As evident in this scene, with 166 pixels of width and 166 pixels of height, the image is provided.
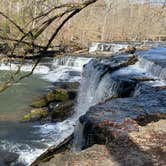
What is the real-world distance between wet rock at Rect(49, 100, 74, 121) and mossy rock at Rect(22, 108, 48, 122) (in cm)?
38

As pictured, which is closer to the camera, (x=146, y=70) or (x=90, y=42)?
(x=146, y=70)

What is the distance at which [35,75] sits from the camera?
26.2m

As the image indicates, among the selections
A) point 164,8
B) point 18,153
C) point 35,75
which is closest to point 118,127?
point 164,8

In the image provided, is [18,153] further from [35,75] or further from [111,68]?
[35,75]

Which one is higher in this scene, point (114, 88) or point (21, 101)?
point (114, 88)

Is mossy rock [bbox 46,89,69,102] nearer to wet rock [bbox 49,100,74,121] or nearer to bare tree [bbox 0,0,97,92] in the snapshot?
wet rock [bbox 49,100,74,121]

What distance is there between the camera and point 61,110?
15.8 meters

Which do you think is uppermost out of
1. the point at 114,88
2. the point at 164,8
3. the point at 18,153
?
the point at 164,8

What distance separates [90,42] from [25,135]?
25.5 meters

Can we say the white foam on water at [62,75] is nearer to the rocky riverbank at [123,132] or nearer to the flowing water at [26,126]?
the flowing water at [26,126]

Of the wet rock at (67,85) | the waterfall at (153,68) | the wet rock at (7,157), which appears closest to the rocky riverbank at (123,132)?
the waterfall at (153,68)

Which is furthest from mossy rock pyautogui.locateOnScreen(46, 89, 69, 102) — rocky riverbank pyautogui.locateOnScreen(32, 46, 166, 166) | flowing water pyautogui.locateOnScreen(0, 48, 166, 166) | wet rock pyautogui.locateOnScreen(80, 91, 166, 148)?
wet rock pyautogui.locateOnScreen(80, 91, 166, 148)

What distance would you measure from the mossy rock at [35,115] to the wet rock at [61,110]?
0.38 m

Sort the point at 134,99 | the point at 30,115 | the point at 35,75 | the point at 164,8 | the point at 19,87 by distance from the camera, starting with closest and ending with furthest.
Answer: the point at 164,8
the point at 134,99
the point at 30,115
the point at 19,87
the point at 35,75
